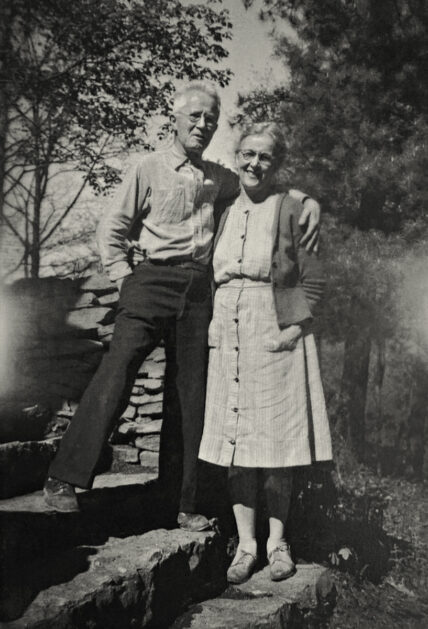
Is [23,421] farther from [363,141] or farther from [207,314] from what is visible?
[363,141]

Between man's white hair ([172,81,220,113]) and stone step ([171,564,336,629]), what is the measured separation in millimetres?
2276

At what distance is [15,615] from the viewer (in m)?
1.83

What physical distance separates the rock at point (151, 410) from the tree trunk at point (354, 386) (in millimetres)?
3694

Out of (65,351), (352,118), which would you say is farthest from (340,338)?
(65,351)

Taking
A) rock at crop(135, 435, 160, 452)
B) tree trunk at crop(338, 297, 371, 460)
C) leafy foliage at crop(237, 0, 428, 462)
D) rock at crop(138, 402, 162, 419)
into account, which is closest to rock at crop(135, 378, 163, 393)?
rock at crop(138, 402, 162, 419)

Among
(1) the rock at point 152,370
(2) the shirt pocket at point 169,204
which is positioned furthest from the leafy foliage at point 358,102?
(2) the shirt pocket at point 169,204

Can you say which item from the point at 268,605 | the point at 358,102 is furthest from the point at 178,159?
the point at 358,102

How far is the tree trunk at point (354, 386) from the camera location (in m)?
7.79

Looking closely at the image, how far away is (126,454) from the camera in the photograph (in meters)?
4.05

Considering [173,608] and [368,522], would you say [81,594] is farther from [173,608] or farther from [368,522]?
[368,522]

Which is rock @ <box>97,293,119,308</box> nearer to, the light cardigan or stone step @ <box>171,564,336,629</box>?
the light cardigan

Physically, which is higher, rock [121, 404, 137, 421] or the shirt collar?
the shirt collar

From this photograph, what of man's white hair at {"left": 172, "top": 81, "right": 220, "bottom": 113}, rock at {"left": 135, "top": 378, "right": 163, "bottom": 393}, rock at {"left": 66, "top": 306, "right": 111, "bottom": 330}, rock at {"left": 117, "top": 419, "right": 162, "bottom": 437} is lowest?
rock at {"left": 117, "top": 419, "right": 162, "bottom": 437}

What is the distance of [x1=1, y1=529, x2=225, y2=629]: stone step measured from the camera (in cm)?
190
